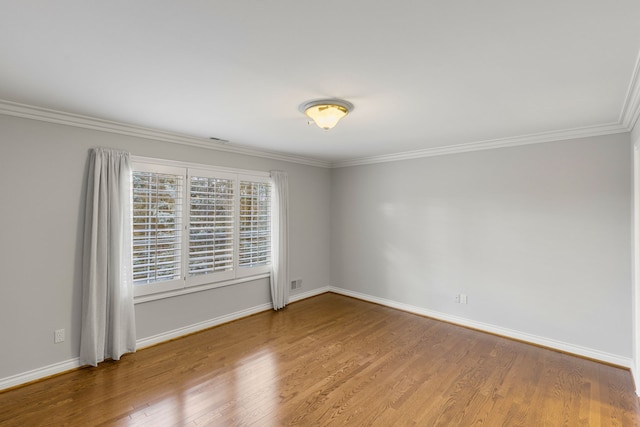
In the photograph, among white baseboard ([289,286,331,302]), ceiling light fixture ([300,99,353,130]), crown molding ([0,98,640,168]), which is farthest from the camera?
white baseboard ([289,286,331,302])

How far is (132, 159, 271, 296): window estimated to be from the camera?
351 centimetres

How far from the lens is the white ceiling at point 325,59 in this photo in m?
1.42

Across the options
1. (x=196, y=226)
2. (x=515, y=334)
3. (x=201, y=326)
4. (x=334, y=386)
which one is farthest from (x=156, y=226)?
(x=515, y=334)

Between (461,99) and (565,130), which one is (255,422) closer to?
Result: (461,99)

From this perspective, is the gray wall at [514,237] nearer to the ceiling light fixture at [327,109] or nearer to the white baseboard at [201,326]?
the white baseboard at [201,326]

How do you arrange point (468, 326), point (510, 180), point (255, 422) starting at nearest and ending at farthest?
point (255, 422) < point (510, 180) < point (468, 326)

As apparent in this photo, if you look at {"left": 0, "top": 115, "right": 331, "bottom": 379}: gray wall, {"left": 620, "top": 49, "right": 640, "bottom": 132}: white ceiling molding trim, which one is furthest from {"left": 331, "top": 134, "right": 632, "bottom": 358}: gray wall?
{"left": 0, "top": 115, "right": 331, "bottom": 379}: gray wall

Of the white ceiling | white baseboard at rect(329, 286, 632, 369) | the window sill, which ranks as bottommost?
white baseboard at rect(329, 286, 632, 369)

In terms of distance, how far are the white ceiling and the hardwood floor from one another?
2.46 metres

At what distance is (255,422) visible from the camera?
228cm

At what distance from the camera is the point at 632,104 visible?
8.14 ft

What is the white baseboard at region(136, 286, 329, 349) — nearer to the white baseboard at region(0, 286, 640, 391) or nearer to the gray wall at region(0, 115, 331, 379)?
the white baseboard at region(0, 286, 640, 391)

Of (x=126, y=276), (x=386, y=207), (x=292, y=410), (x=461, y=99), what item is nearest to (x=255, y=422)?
(x=292, y=410)

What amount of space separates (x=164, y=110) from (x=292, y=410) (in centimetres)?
277
